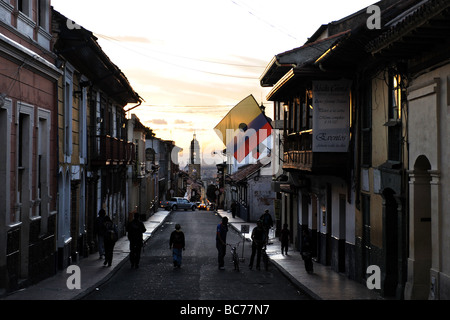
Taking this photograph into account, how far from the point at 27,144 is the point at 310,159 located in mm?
7888

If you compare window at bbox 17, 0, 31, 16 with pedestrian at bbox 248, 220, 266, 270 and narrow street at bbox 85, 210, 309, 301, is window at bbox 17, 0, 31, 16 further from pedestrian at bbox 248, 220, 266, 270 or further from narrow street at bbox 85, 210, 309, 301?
pedestrian at bbox 248, 220, 266, 270

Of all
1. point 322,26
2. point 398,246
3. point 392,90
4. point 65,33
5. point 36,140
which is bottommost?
point 398,246

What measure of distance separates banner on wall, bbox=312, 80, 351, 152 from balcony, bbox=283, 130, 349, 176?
229mm

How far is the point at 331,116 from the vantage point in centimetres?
1798

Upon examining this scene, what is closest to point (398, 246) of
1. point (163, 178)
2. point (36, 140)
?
point (36, 140)

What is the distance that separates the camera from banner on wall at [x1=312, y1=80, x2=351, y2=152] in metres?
17.9

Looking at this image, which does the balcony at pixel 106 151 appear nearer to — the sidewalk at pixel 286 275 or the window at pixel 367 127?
the sidewalk at pixel 286 275

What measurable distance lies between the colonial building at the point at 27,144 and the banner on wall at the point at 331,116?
7.03 metres

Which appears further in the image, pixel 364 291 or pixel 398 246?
pixel 364 291

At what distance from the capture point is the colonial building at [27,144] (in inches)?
508

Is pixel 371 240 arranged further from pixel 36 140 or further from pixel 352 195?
pixel 36 140
